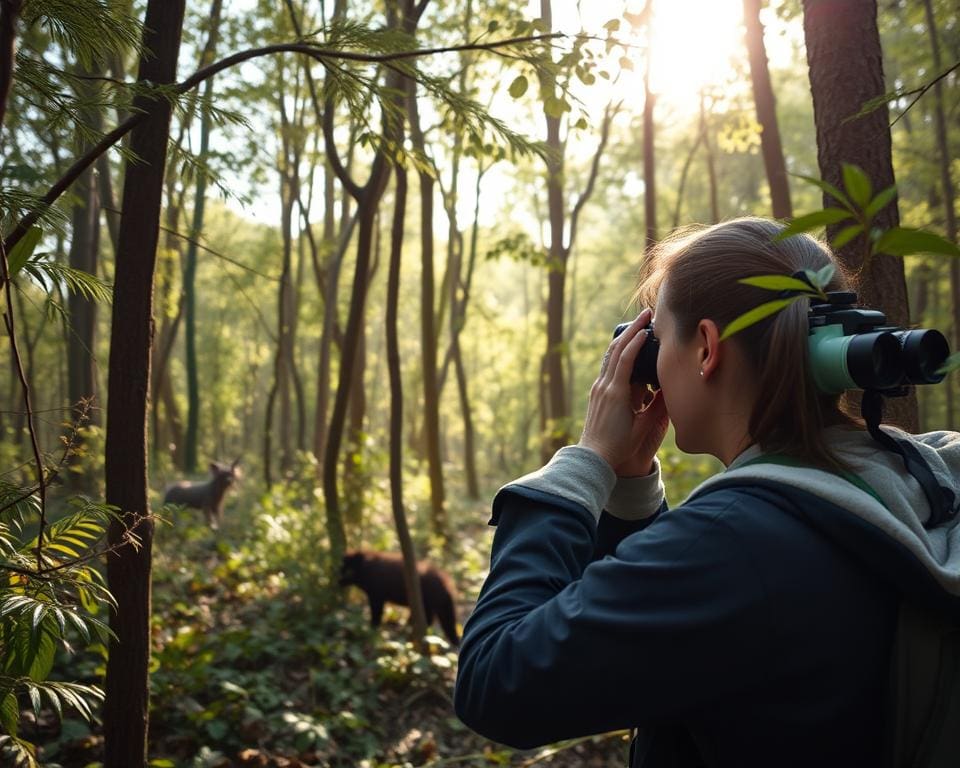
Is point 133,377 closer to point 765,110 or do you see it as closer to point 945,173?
point 765,110

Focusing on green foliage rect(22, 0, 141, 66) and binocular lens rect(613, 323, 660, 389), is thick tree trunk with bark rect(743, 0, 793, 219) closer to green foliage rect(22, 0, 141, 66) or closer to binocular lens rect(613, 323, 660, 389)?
binocular lens rect(613, 323, 660, 389)

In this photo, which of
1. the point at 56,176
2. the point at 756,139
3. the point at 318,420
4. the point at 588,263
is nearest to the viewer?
the point at 56,176

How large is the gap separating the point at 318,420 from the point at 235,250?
1256 cm

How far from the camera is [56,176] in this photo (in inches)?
193

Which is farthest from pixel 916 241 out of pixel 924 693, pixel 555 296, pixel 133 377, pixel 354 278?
pixel 555 296

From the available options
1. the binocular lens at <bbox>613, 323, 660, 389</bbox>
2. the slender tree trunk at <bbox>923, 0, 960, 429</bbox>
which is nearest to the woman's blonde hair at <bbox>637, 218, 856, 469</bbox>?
the binocular lens at <bbox>613, 323, 660, 389</bbox>

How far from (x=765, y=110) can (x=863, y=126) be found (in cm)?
304

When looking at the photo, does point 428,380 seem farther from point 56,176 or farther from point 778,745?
point 778,745

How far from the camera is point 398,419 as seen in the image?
5938mm

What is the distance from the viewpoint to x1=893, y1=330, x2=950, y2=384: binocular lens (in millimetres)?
1135

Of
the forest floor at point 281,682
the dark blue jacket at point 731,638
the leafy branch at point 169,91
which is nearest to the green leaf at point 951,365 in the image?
the dark blue jacket at point 731,638

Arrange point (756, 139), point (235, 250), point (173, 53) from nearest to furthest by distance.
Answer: point (173, 53)
point (756, 139)
point (235, 250)

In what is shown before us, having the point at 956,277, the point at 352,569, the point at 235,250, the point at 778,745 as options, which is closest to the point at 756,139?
the point at 956,277

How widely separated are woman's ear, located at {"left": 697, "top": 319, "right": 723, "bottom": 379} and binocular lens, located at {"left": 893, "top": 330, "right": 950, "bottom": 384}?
0.28 metres
